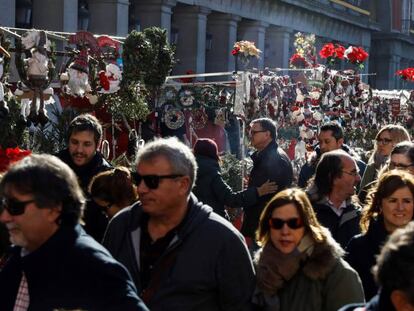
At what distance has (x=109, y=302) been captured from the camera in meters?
3.54

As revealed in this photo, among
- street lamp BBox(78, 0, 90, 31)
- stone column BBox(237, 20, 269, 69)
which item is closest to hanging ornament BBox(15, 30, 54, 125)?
street lamp BBox(78, 0, 90, 31)

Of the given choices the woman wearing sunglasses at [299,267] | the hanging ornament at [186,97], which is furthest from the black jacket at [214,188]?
the hanging ornament at [186,97]

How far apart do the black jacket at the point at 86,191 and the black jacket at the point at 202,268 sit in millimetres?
1520

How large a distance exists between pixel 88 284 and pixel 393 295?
116cm

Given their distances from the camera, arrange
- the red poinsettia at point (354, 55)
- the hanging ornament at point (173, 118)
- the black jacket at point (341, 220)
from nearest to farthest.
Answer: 1. the black jacket at point (341, 220)
2. the hanging ornament at point (173, 118)
3. the red poinsettia at point (354, 55)

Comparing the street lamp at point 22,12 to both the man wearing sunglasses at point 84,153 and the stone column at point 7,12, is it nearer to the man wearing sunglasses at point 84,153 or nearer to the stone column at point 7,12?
the stone column at point 7,12

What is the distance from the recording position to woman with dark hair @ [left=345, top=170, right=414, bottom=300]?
5.55 metres

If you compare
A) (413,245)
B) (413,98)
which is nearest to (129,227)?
(413,245)

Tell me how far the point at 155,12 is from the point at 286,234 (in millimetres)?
29175

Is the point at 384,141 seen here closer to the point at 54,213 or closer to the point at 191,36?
the point at 54,213

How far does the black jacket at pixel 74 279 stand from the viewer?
11.5 ft

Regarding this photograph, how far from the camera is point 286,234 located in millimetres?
4914

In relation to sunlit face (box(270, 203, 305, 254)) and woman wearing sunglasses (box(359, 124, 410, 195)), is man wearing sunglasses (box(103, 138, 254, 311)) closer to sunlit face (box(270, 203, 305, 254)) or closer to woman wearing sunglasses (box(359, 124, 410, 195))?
sunlit face (box(270, 203, 305, 254))

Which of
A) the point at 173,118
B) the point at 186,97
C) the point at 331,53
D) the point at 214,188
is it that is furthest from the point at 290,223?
the point at 331,53
